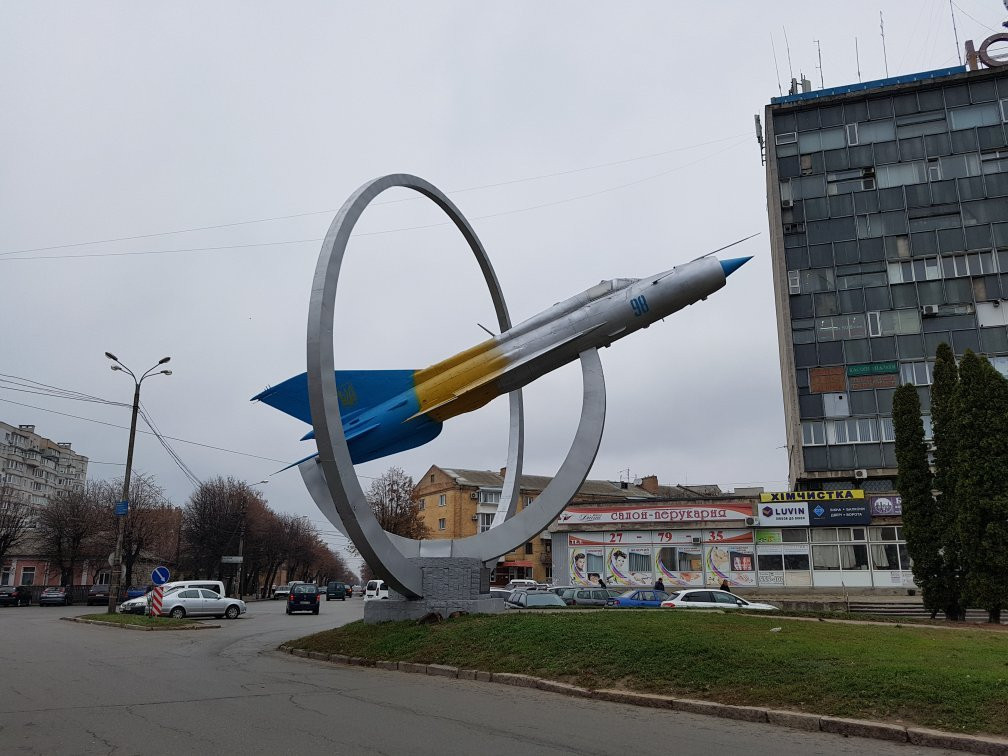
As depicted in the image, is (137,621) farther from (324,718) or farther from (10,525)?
(10,525)

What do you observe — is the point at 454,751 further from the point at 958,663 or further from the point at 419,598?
the point at 419,598

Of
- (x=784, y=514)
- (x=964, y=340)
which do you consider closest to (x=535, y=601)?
(x=784, y=514)

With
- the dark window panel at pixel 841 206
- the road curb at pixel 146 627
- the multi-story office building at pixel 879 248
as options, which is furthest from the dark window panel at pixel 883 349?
the road curb at pixel 146 627

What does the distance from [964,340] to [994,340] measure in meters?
1.42

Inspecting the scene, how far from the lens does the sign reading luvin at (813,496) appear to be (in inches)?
1496

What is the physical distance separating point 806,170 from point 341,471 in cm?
4079

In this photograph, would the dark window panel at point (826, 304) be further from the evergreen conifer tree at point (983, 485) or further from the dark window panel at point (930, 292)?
the evergreen conifer tree at point (983, 485)

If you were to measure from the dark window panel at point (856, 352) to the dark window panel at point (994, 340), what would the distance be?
582 cm

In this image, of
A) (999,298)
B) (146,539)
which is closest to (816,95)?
(999,298)

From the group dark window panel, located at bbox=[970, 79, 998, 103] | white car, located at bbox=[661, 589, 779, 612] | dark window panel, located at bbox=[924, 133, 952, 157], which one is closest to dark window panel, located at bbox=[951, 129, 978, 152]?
dark window panel, located at bbox=[924, 133, 952, 157]

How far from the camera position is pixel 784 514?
38719 mm

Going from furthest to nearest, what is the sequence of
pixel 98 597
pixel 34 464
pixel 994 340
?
pixel 34 464 → pixel 98 597 → pixel 994 340

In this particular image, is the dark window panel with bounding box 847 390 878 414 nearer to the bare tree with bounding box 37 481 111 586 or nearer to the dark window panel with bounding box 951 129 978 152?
the dark window panel with bounding box 951 129 978 152

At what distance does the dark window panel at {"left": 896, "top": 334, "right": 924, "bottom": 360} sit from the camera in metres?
41.9
